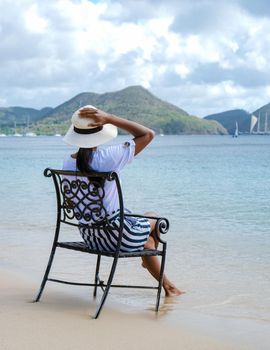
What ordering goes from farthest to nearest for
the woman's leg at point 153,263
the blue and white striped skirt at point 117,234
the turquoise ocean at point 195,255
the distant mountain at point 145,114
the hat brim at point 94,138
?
the distant mountain at point 145,114 → the turquoise ocean at point 195,255 → the woman's leg at point 153,263 → the blue and white striped skirt at point 117,234 → the hat brim at point 94,138

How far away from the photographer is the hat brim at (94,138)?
16.0 feet

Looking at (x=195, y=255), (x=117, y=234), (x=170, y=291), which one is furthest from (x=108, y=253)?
(x=195, y=255)

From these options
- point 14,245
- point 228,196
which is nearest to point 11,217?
point 14,245

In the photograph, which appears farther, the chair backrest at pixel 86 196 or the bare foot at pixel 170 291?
the bare foot at pixel 170 291

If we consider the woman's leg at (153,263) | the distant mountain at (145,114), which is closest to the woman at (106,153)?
the woman's leg at (153,263)

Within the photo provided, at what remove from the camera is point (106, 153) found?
4.91 m

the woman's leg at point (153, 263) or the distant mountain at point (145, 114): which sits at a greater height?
the distant mountain at point (145, 114)

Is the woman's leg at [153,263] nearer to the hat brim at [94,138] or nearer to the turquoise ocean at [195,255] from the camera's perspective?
the turquoise ocean at [195,255]

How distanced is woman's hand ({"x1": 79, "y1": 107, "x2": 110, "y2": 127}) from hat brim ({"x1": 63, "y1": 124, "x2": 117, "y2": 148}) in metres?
0.05

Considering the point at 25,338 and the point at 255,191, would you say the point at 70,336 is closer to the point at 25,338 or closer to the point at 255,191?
the point at 25,338

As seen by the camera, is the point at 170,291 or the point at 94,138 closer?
the point at 94,138

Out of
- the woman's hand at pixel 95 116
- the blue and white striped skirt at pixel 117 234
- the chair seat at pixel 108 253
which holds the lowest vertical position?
the chair seat at pixel 108 253

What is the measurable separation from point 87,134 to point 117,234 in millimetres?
747

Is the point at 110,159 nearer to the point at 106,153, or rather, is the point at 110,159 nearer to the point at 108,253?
Result: the point at 106,153
